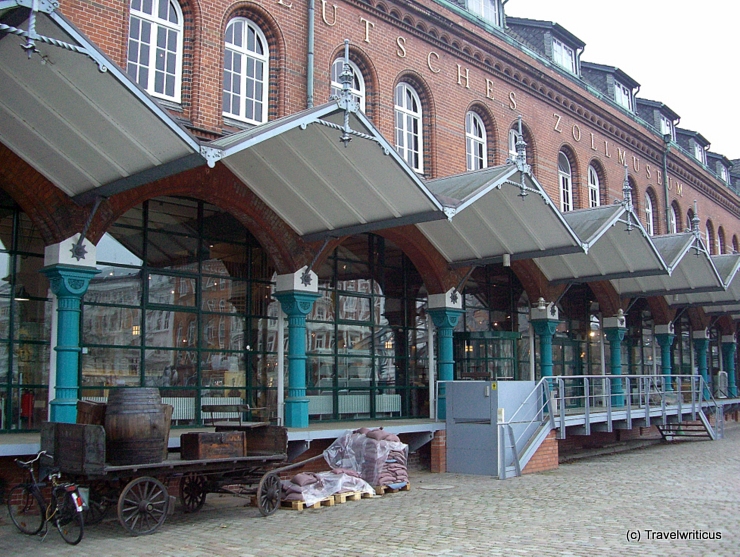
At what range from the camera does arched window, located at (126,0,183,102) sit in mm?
13570

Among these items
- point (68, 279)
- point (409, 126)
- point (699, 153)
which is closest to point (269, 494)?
point (68, 279)

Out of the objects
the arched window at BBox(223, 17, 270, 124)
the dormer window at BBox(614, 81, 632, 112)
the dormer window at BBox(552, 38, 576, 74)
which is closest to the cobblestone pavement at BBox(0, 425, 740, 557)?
the arched window at BBox(223, 17, 270, 124)

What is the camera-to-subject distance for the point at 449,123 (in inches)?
747

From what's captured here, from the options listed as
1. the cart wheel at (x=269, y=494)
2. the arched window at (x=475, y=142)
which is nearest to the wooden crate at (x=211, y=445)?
the cart wheel at (x=269, y=494)

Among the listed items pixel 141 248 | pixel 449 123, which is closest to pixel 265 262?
pixel 141 248

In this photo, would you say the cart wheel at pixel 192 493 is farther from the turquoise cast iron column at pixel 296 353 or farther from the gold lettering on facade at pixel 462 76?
the gold lettering on facade at pixel 462 76

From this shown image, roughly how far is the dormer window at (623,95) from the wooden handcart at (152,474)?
72.1 feet

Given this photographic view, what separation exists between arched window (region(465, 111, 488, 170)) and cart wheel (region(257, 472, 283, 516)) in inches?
434

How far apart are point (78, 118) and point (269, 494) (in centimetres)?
560

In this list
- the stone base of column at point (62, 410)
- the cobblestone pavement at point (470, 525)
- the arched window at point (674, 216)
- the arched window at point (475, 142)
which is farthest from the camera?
the arched window at point (674, 216)

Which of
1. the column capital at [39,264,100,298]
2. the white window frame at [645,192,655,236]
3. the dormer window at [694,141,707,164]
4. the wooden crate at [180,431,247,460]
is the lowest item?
the wooden crate at [180,431,247,460]

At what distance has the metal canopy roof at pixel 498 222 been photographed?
15.2 metres

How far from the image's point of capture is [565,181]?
23781mm

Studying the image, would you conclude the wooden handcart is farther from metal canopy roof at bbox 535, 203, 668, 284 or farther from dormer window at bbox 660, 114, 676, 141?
dormer window at bbox 660, 114, 676, 141
